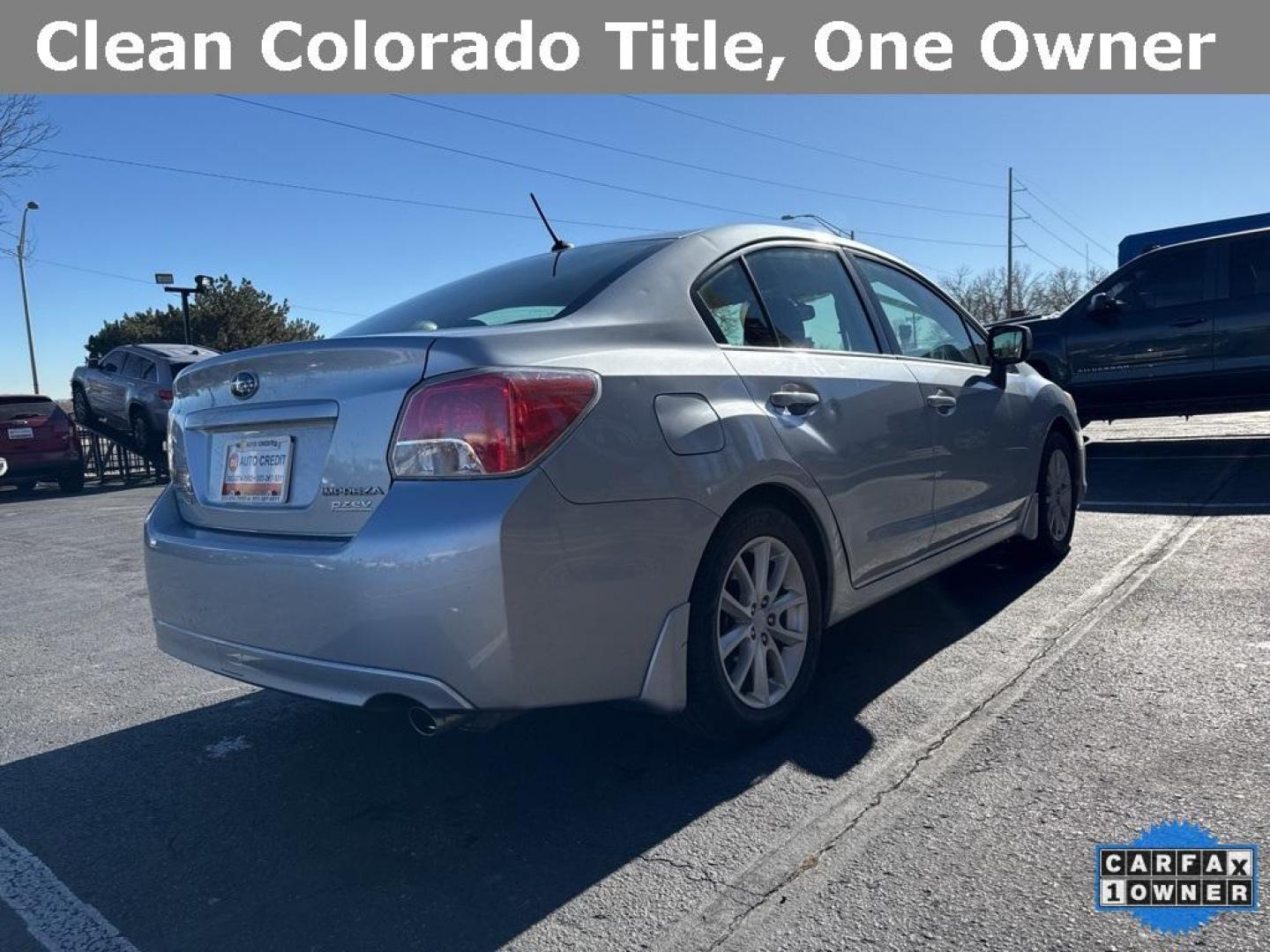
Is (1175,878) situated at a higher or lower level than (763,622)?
lower

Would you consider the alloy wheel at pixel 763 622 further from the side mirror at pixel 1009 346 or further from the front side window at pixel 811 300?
the side mirror at pixel 1009 346

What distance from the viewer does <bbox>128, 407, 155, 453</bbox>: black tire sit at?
15567 mm

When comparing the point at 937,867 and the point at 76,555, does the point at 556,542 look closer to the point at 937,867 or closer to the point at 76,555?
the point at 937,867

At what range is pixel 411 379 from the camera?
2.52m

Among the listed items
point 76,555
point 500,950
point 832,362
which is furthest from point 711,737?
point 76,555

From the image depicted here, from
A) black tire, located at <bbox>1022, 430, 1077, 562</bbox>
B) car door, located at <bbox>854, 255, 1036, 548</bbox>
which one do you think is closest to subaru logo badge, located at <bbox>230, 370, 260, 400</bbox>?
car door, located at <bbox>854, 255, 1036, 548</bbox>

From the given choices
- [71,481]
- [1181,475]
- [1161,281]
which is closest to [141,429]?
[71,481]

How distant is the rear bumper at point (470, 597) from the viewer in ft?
7.74

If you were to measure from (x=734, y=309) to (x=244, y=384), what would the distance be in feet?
5.11

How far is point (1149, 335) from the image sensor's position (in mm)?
9742

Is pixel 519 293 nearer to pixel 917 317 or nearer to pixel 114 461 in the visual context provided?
pixel 917 317

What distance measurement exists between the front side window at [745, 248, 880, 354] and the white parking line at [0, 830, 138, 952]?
2.57 meters

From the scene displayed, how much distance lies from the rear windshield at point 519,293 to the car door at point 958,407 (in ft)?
4.11

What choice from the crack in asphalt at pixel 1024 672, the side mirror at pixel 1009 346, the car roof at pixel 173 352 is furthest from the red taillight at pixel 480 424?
the car roof at pixel 173 352
